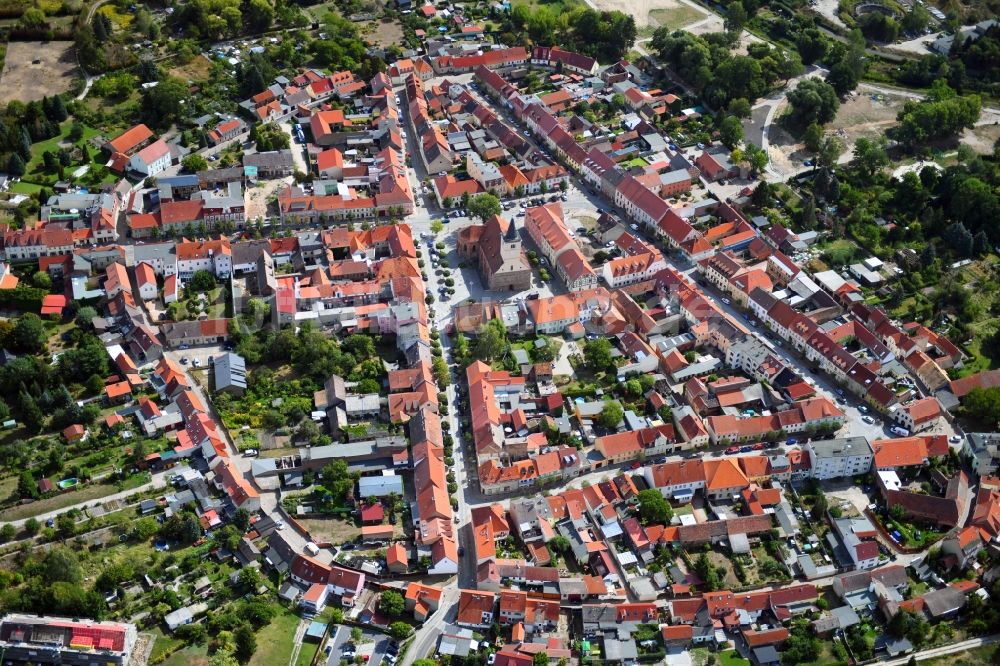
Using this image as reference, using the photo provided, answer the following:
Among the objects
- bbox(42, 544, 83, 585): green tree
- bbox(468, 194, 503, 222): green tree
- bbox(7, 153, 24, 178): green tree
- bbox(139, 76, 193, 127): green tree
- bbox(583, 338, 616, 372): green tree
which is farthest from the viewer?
bbox(139, 76, 193, 127): green tree

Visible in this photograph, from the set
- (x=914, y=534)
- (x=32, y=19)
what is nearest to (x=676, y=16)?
(x=32, y=19)

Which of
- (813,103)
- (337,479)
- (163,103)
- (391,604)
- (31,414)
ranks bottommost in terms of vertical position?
(337,479)

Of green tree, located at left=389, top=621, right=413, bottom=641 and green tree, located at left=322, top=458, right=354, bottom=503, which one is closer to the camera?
green tree, located at left=389, top=621, right=413, bottom=641

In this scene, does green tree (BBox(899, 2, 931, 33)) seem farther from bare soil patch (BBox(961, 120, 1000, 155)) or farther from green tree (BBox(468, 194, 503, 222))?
green tree (BBox(468, 194, 503, 222))

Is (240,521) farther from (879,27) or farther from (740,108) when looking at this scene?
(879,27)

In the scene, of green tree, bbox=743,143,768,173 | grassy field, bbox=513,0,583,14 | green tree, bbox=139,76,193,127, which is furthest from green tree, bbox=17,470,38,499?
grassy field, bbox=513,0,583,14

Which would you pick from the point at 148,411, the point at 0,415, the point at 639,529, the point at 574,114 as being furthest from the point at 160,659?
the point at 574,114

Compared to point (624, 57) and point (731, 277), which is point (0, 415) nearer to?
point (731, 277)
